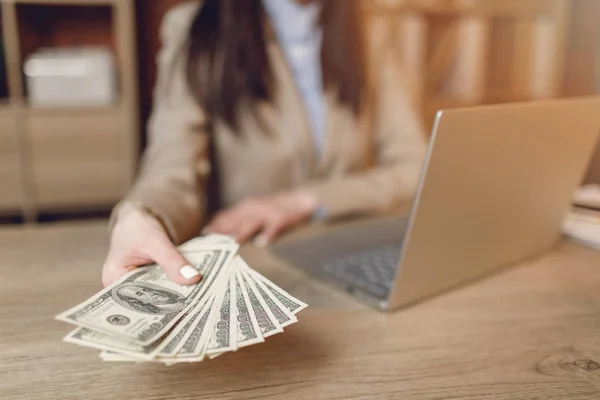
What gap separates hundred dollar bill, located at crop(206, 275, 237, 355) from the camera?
533 millimetres

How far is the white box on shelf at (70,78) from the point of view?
241cm

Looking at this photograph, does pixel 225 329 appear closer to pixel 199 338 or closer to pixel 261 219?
pixel 199 338

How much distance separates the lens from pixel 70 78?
2.44m

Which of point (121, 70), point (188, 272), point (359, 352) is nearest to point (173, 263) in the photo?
point (188, 272)

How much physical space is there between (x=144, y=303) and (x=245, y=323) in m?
0.11

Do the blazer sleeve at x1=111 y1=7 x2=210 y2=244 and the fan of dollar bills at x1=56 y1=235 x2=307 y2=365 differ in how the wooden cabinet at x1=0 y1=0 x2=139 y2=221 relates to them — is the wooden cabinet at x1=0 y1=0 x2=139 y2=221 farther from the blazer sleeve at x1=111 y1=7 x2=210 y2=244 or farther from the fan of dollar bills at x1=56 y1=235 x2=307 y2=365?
the fan of dollar bills at x1=56 y1=235 x2=307 y2=365

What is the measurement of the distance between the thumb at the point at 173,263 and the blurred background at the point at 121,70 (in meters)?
1.59

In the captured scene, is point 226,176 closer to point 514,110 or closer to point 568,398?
point 514,110

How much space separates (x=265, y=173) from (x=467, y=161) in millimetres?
826

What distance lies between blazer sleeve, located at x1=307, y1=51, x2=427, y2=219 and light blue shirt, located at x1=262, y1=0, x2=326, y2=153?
0.57ft

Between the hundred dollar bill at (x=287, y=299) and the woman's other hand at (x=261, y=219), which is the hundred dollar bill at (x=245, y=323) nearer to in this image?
the hundred dollar bill at (x=287, y=299)

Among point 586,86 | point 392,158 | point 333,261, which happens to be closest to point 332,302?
point 333,261

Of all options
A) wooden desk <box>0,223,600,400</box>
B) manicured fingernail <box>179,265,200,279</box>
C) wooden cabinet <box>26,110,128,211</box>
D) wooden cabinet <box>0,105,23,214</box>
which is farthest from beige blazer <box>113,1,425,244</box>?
wooden cabinet <box>0,105,23,214</box>

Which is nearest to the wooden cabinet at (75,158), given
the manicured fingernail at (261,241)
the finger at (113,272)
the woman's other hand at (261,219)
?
the woman's other hand at (261,219)
